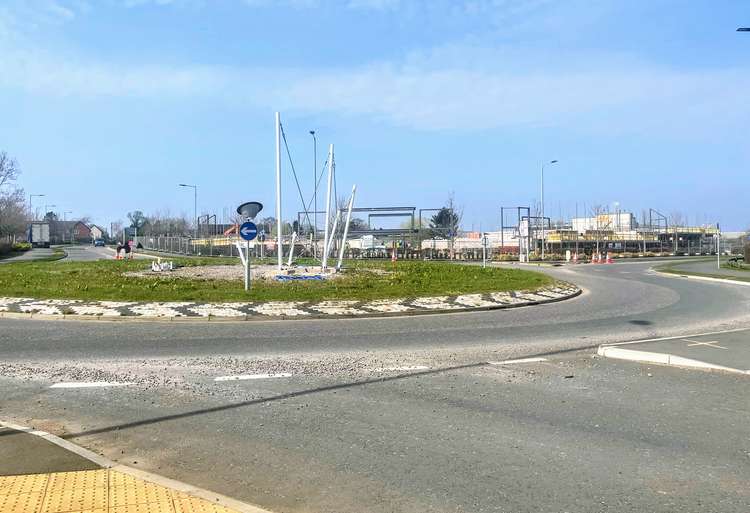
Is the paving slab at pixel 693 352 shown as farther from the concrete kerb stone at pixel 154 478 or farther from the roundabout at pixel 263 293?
the concrete kerb stone at pixel 154 478

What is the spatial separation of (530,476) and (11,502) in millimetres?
3606

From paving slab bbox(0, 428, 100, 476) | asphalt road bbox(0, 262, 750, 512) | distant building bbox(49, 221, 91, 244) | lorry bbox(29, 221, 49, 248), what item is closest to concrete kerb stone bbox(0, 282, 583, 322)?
asphalt road bbox(0, 262, 750, 512)

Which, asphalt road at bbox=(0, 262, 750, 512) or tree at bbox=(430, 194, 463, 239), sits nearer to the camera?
asphalt road at bbox=(0, 262, 750, 512)

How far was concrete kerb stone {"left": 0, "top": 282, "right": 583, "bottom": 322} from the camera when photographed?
50.0ft

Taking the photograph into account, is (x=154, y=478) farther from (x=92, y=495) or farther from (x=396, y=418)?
(x=396, y=418)

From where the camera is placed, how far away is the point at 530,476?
4.90 m

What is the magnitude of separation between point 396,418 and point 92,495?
3140 millimetres

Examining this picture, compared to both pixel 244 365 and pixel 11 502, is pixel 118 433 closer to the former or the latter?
pixel 11 502

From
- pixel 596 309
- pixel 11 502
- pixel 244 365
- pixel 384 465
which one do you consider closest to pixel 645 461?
pixel 384 465

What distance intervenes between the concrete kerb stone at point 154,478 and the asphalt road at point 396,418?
9.6 inches

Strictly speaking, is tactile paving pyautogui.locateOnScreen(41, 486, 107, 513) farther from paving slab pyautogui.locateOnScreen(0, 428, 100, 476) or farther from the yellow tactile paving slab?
paving slab pyautogui.locateOnScreen(0, 428, 100, 476)

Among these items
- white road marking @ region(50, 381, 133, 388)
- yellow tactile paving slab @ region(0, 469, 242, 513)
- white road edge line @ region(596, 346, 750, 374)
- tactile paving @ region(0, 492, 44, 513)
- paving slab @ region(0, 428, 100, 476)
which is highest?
tactile paving @ region(0, 492, 44, 513)

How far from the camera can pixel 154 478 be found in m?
4.61

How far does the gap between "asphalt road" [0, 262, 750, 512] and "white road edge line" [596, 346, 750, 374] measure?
0.33 m
